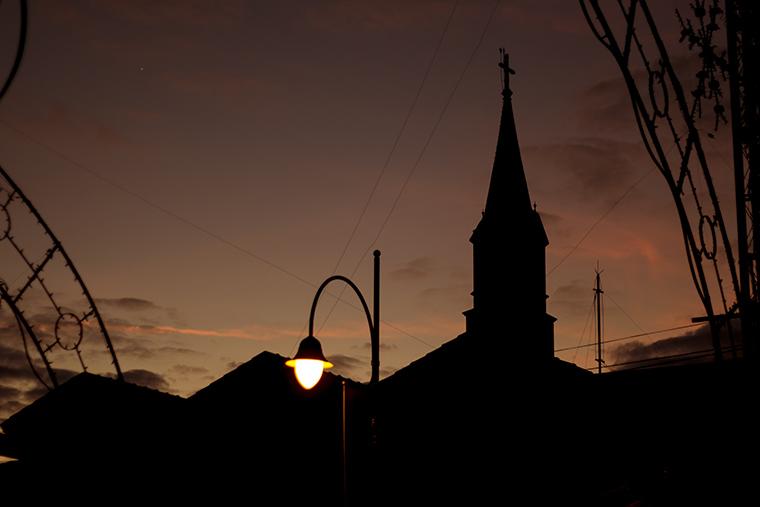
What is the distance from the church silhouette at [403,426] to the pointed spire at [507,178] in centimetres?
6

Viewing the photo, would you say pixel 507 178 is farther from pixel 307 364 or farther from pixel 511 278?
pixel 307 364

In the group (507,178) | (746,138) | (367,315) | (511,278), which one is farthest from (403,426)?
(746,138)

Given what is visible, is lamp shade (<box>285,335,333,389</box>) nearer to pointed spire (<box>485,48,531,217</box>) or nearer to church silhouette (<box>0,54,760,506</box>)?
church silhouette (<box>0,54,760,506</box>)

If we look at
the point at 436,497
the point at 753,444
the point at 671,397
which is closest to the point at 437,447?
the point at 436,497

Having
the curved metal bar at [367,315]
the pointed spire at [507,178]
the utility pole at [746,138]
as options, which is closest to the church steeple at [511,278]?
the pointed spire at [507,178]

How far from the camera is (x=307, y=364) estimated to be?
34.4 feet

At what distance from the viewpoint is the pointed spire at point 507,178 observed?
37.1m

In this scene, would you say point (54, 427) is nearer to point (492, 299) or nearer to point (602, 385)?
point (492, 299)

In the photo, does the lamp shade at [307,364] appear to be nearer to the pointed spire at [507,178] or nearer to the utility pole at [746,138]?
the utility pole at [746,138]

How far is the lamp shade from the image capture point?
10.5 metres

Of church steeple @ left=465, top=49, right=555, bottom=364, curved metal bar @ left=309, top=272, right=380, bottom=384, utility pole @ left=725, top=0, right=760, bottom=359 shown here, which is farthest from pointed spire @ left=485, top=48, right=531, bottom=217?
utility pole @ left=725, top=0, right=760, bottom=359

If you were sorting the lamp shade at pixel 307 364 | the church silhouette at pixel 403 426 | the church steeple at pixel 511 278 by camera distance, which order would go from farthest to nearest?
1. the church steeple at pixel 511 278
2. the church silhouette at pixel 403 426
3. the lamp shade at pixel 307 364

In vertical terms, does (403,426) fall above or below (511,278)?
below

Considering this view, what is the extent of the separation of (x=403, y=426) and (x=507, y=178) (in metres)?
12.0
